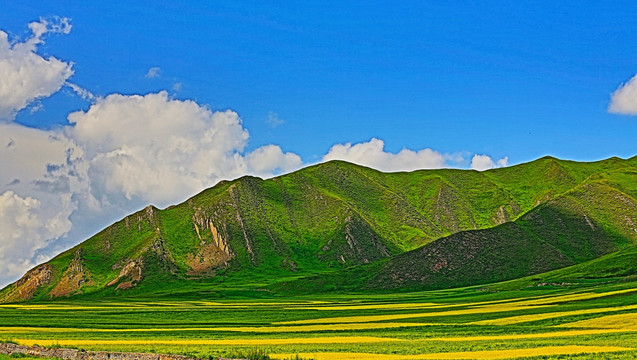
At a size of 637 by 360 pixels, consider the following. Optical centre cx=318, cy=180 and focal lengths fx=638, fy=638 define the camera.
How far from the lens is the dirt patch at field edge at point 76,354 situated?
→ 45662 mm

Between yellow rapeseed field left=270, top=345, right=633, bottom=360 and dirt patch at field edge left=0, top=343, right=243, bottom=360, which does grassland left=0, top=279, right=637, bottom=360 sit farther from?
dirt patch at field edge left=0, top=343, right=243, bottom=360

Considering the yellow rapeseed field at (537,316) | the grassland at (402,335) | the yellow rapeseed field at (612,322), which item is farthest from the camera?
the yellow rapeseed field at (537,316)

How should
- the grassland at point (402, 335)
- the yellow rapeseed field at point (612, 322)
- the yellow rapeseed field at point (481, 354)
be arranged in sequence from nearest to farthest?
the yellow rapeseed field at point (481, 354) → the grassland at point (402, 335) → the yellow rapeseed field at point (612, 322)

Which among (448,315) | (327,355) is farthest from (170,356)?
(448,315)

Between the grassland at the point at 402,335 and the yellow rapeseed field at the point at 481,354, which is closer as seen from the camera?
the yellow rapeseed field at the point at 481,354

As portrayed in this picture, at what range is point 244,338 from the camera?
225 feet

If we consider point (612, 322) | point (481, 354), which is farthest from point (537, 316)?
point (481, 354)

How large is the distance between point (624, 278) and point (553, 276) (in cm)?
2642

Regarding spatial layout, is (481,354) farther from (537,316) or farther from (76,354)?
(537,316)

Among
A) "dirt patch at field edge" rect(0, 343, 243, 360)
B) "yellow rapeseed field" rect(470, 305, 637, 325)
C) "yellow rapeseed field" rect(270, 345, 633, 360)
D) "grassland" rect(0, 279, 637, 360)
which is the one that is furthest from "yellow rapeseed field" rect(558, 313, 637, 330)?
"dirt patch at field edge" rect(0, 343, 243, 360)

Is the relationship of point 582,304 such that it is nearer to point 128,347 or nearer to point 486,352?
point 486,352

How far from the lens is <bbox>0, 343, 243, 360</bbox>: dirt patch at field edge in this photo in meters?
45.7

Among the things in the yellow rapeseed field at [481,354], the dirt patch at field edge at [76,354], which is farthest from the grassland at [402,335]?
the dirt patch at field edge at [76,354]

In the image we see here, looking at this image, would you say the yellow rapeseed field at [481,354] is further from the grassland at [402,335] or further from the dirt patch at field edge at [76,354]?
the dirt patch at field edge at [76,354]
